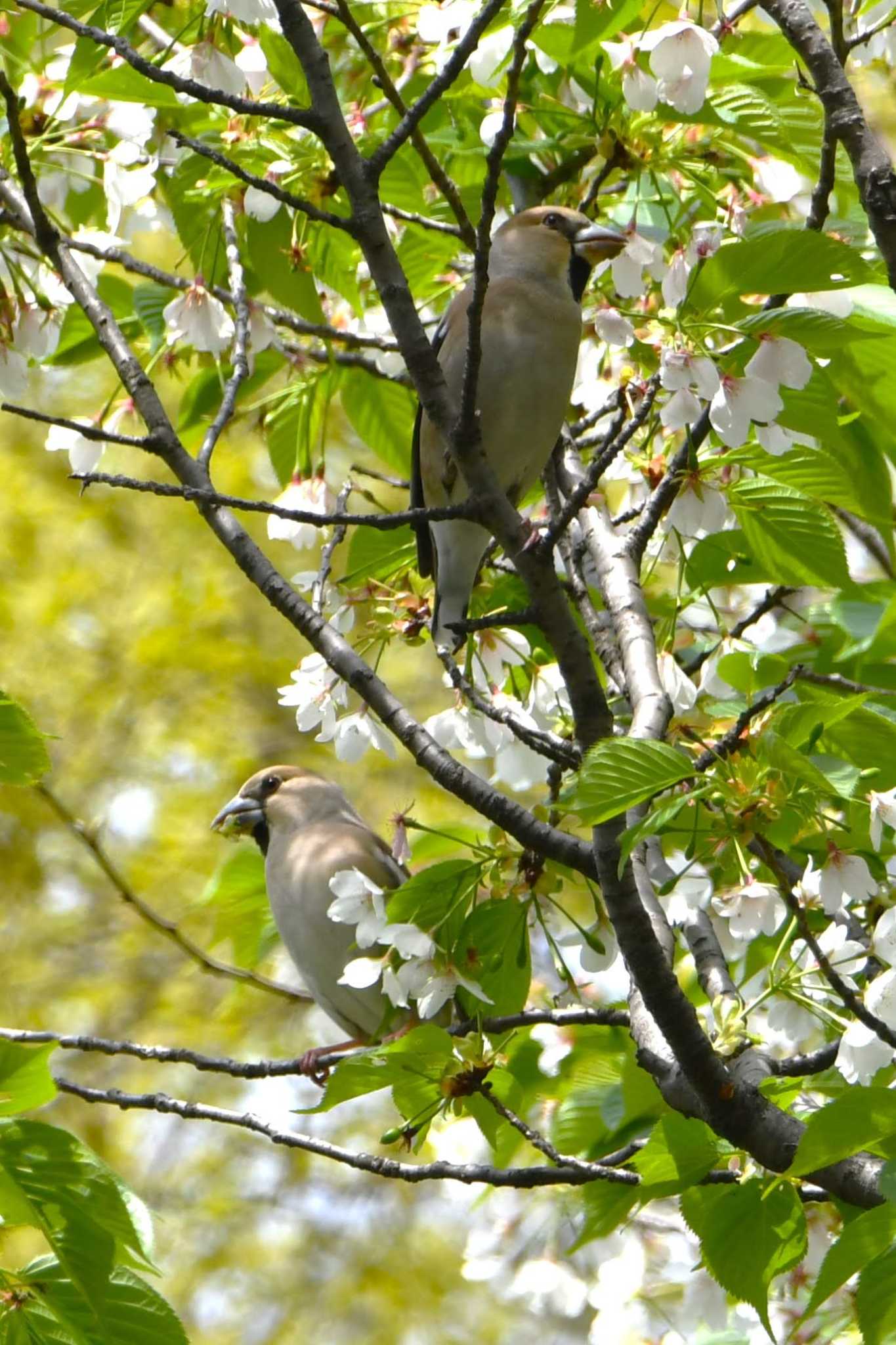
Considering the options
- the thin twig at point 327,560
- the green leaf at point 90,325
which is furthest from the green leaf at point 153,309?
the thin twig at point 327,560

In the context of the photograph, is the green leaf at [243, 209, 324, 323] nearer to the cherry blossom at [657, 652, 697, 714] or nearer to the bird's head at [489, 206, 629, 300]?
the bird's head at [489, 206, 629, 300]

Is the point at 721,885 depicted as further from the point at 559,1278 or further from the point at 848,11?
the point at 848,11

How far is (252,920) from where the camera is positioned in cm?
502

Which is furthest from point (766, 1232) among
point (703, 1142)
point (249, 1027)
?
point (249, 1027)

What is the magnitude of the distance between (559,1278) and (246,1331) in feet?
18.1

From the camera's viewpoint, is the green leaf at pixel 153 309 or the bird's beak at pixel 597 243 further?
the green leaf at pixel 153 309

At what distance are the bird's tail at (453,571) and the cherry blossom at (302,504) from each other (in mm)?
298

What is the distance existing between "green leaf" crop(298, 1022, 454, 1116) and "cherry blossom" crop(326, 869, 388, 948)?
38cm

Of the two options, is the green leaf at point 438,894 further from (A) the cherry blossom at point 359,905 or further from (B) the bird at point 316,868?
(B) the bird at point 316,868

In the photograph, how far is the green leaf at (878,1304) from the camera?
2.44 m

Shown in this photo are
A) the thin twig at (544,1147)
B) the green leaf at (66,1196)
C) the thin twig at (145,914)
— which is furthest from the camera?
the thin twig at (145,914)

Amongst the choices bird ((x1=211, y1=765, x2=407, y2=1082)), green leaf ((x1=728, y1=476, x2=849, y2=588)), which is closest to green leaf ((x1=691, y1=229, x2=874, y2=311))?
green leaf ((x1=728, y1=476, x2=849, y2=588))

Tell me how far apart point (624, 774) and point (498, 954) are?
3.26ft

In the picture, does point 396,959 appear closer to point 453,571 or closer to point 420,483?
point 453,571
